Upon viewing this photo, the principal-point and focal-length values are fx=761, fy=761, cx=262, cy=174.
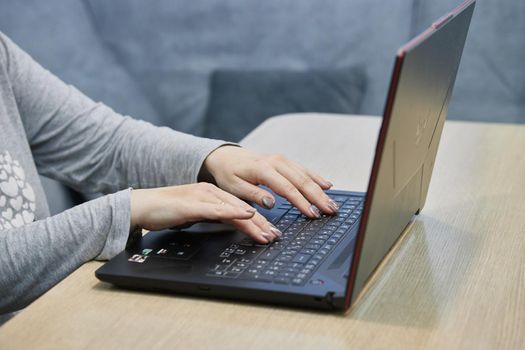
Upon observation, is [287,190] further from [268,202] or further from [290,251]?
[290,251]

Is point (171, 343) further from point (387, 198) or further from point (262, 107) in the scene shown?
point (262, 107)

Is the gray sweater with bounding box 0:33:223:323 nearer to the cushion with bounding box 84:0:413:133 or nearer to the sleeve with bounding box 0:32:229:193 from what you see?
the sleeve with bounding box 0:32:229:193

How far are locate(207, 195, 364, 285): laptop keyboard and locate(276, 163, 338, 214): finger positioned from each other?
0.01 meters

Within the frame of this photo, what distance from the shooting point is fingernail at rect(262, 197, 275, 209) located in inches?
34.3

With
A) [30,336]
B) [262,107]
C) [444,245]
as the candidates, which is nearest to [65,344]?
[30,336]

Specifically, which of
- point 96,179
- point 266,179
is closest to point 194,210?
point 266,179

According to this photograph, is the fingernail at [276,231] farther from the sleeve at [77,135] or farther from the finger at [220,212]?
the sleeve at [77,135]

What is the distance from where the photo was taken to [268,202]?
2.86ft

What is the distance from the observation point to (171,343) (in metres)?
0.62

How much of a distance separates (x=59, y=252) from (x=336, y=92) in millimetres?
1390

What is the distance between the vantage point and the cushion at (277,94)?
6.87ft

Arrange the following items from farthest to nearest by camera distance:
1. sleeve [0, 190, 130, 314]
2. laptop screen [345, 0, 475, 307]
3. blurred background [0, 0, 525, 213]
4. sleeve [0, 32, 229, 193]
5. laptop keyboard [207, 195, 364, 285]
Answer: blurred background [0, 0, 525, 213] < sleeve [0, 32, 229, 193] < sleeve [0, 190, 130, 314] < laptop keyboard [207, 195, 364, 285] < laptop screen [345, 0, 475, 307]

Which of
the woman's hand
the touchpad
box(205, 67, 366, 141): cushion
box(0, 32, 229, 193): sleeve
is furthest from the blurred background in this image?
→ the touchpad

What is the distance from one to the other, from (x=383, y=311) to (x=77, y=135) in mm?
650
